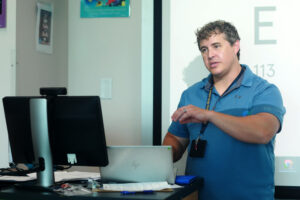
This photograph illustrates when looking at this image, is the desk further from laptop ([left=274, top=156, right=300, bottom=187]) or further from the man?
laptop ([left=274, top=156, right=300, bottom=187])

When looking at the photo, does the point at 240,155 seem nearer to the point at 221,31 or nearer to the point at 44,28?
the point at 221,31

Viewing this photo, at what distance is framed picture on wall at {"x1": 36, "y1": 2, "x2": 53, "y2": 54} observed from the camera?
2.88 metres

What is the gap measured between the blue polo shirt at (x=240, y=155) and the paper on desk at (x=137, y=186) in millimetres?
390

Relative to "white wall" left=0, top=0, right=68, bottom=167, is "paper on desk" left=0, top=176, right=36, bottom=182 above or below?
below

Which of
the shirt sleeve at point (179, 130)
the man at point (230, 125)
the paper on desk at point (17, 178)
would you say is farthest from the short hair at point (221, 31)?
the paper on desk at point (17, 178)

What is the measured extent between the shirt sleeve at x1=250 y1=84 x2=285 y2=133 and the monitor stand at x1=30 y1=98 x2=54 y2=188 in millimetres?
887

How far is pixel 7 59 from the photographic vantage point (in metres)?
2.71

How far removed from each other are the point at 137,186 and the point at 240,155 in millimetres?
568

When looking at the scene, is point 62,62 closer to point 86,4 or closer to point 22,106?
point 86,4

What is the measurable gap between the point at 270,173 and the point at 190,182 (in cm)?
45

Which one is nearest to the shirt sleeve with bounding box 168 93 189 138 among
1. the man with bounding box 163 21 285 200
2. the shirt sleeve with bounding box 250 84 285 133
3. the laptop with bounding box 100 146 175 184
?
the man with bounding box 163 21 285 200

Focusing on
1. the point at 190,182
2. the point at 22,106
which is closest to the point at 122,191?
the point at 190,182

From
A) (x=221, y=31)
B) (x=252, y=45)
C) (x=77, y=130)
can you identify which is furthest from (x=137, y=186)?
(x=252, y=45)

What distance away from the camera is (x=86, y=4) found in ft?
10.3
